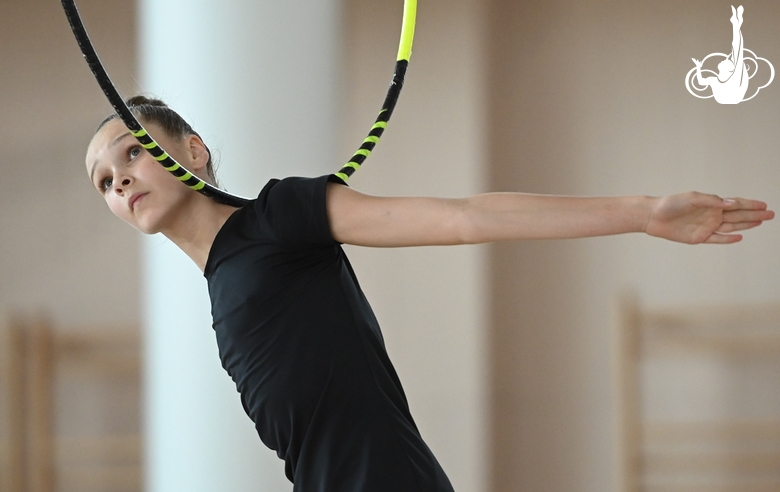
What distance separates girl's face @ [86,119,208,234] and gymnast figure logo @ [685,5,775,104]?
6.52 feet

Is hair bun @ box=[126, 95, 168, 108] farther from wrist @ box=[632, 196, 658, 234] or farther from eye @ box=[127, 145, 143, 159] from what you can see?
wrist @ box=[632, 196, 658, 234]

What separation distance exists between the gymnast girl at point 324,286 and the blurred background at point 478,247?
5.46ft

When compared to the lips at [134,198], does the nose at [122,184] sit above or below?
above

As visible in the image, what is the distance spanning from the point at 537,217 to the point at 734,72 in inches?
82.0

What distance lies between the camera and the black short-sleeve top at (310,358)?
714 millimetres

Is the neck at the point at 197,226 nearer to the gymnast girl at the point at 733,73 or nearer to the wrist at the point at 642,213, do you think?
the wrist at the point at 642,213

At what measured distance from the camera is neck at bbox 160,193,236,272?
31.5 inches

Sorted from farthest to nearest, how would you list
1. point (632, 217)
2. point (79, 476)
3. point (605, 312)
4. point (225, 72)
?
point (605, 312) → point (79, 476) → point (225, 72) → point (632, 217)

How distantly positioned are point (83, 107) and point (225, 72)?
1.14 metres

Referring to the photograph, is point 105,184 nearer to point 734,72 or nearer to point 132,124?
point 132,124

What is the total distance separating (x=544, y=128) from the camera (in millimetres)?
2559

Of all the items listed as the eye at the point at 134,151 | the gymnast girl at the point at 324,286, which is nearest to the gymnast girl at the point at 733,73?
the gymnast girl at the point at 324,286

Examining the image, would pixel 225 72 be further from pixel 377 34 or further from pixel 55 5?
pixel 55 5

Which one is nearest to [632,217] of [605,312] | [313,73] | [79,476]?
[313,73]
